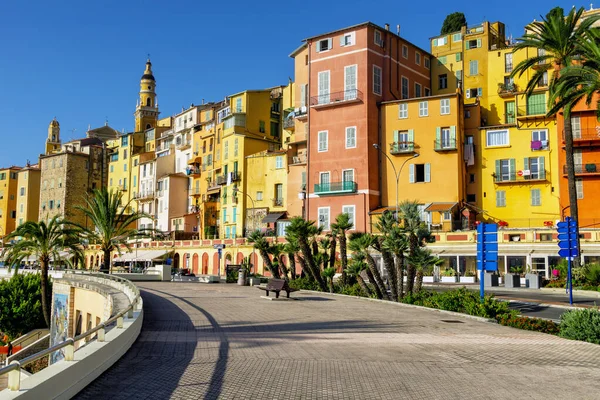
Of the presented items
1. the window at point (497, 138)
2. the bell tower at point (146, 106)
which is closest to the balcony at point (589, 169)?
the window at point (497, 138)

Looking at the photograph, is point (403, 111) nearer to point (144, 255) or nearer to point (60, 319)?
point (60, 319)

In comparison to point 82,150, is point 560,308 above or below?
below

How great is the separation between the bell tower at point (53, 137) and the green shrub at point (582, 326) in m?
124

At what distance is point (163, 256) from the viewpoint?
2749 inches

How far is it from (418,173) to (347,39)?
14001mm

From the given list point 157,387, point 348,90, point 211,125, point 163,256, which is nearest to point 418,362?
point 157,387

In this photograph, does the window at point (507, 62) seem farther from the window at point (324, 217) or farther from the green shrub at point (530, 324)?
the green shrub at point (530, 324)

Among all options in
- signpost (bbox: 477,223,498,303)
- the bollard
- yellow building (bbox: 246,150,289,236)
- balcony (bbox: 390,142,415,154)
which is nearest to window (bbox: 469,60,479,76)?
balcony (bbox: 390,142,415,154)

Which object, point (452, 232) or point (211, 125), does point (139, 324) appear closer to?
point (452, 232)

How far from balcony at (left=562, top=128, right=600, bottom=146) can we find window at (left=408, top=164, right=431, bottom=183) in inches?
473

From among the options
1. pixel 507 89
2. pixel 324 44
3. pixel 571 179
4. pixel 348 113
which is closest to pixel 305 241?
pixel 571 179

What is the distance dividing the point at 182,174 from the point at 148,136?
19623mm

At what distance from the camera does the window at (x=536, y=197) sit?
50.5m

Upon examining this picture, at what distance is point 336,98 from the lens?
55469mm
